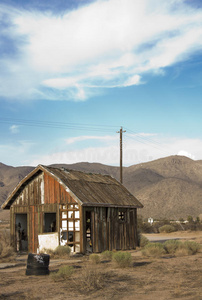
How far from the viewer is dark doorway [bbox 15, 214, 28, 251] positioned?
23750 mm

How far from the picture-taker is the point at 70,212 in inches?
828

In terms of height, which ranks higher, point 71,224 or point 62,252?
point 71,224

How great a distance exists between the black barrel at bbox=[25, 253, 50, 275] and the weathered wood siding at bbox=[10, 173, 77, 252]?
739 cm

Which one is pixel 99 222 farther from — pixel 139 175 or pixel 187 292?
pixel 139 175

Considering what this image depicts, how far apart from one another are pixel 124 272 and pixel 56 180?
8338 millimetres

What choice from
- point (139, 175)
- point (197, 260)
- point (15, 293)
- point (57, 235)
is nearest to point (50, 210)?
point (57, 235)

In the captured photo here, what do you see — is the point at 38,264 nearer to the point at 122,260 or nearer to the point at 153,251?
the point at 122,260

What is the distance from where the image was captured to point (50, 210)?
71.7ft

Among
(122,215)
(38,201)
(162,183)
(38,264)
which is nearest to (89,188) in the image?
(38,201)

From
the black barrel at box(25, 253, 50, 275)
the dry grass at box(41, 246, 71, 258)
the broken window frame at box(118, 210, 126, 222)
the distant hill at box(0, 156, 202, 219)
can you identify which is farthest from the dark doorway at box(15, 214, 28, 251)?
the distant hill at box(0, 156, 202, 219)

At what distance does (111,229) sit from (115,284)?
1057 cm

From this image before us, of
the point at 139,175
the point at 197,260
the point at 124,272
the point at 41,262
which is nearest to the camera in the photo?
the point at 41,262

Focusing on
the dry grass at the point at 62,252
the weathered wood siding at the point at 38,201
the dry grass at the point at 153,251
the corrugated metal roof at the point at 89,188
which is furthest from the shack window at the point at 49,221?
the dry grass at the point at 153,251

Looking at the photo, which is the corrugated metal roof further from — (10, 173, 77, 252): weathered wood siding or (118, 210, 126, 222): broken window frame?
(118, 210, 126, 222): broken window frame
